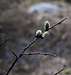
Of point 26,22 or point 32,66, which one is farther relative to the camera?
point 26,22

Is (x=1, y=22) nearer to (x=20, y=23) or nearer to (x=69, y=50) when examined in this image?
(x=20, y=23)

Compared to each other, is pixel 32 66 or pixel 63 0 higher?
pixel 32 66

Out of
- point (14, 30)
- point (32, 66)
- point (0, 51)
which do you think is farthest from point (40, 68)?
point (14, 30)

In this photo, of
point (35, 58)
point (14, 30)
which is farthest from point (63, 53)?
point (14, 30)

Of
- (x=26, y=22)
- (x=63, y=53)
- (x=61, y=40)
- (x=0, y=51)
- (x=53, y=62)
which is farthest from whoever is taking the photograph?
(x=26, y=22)

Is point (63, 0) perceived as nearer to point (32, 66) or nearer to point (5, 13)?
point (5, 13)

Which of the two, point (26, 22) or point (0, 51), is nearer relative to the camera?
point (0, 51)

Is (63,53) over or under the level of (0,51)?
under

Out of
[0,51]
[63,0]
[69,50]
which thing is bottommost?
[63,0]

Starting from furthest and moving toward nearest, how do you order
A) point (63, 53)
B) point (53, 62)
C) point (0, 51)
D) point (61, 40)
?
1. point (61, 40)
2. point (63, 53)
3. point (53, 62)
4. point (0, 51)
